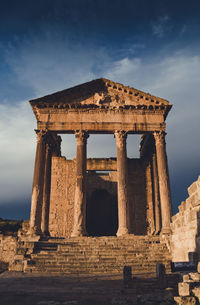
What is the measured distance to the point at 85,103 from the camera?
20.8 metres

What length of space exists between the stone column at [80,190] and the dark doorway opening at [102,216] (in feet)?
31.2

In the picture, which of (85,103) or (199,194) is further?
(85,103)

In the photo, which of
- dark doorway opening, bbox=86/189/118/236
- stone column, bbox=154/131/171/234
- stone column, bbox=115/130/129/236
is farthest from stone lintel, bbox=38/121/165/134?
dark doorway opening, bbox=86/189/118/236

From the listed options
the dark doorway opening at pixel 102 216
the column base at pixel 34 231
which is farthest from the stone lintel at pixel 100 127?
the dark doorway opening at pixel 102 216

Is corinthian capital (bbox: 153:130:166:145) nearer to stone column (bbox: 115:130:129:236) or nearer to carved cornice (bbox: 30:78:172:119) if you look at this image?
carved cornice (bbox: 30:78:172:119)

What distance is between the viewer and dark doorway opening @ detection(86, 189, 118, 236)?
93.9 ft

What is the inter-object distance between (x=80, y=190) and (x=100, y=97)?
718 cm

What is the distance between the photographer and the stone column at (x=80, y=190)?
17.8m

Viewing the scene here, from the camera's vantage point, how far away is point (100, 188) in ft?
88.8

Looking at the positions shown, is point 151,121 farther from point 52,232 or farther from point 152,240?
point 52,232

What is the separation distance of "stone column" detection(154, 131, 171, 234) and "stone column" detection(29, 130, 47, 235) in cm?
806

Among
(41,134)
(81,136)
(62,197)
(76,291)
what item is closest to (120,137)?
(81,136)

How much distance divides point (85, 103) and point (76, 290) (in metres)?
14.6

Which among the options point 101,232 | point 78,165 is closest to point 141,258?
point 78,165
